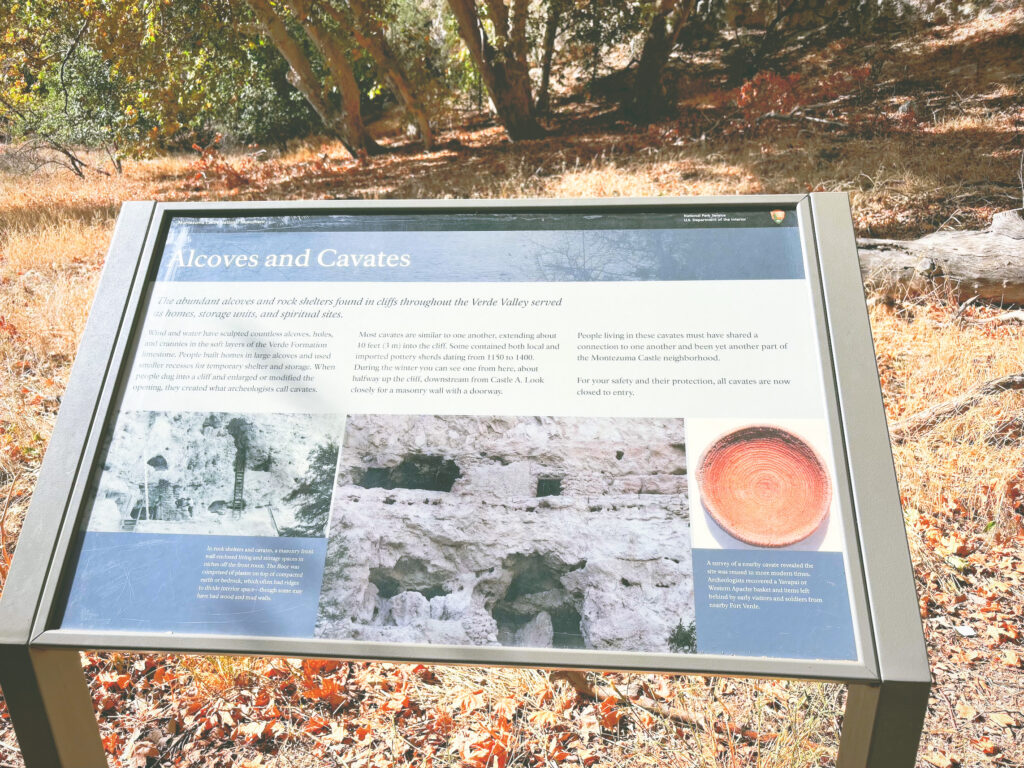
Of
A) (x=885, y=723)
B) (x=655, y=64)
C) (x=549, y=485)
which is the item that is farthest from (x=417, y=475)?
(x=655, y=64)

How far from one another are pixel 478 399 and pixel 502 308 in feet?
1.01

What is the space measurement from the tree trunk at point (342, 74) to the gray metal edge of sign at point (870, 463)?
10373 millimetres

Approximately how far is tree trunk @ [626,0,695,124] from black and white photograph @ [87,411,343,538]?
12533 millimetres

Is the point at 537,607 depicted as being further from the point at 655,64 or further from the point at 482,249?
the point at 655,64

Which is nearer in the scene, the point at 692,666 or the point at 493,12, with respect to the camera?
the point at 692,666

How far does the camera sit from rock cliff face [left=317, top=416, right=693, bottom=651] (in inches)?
68.7

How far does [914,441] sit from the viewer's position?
13.3 ft

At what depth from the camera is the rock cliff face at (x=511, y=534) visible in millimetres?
1746

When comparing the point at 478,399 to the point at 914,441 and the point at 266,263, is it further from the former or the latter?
the point at 914,441

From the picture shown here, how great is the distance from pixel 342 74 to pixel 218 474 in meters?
12.4

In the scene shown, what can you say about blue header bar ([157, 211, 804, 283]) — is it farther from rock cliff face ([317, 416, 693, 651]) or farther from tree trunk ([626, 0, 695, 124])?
tree trunk ([626, 0, 695, 124])

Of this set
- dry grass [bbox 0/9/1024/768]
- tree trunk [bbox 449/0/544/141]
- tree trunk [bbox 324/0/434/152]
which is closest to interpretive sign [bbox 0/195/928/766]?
dry grass [bbox 0/9/1024/768]

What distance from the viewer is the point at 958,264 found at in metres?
5.65

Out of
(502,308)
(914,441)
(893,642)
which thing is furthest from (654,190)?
(893,642)
